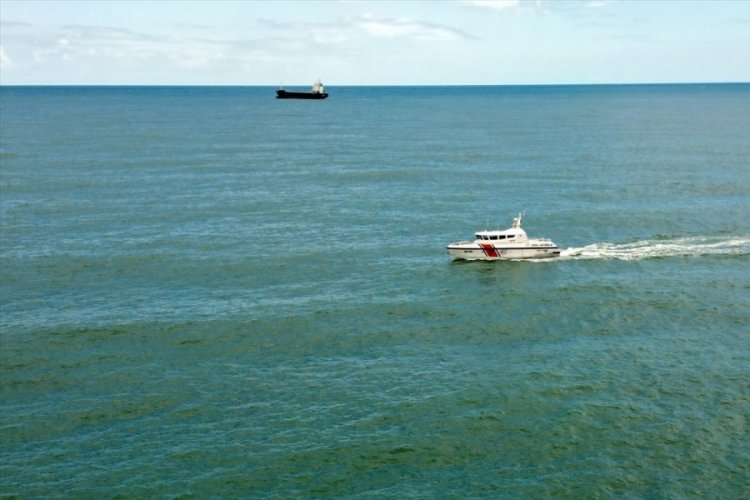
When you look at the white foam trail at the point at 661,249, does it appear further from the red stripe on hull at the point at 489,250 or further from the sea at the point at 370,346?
the red stripe on hull at the point at 489,250

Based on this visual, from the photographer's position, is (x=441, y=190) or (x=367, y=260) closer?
(x=367, y=260)

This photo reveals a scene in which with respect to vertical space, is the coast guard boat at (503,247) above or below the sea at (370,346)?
above

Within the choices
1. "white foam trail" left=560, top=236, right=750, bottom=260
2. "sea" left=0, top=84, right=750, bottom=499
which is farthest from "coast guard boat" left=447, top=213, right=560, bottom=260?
"white foam trail" left=560, top=236, right=750, bottom=260

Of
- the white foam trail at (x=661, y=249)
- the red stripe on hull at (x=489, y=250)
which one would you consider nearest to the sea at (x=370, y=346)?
the white foam trail at (x=661, y=249)

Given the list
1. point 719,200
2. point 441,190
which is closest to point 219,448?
point 441,190

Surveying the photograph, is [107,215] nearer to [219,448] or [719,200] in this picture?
[219,448]
